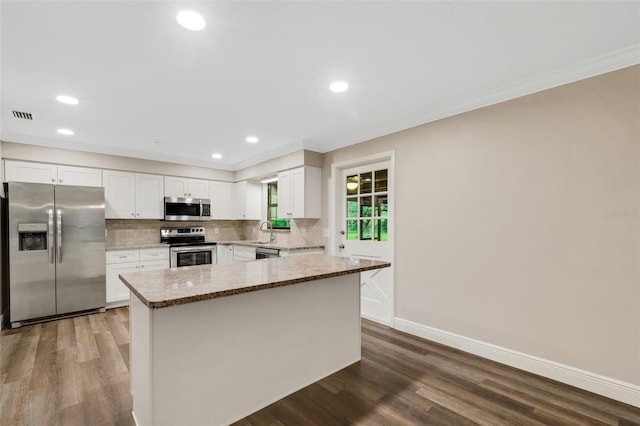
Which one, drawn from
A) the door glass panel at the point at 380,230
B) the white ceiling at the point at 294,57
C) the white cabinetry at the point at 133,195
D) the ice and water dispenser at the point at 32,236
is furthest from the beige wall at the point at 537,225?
the ice and water dispenser at the point at 32,236

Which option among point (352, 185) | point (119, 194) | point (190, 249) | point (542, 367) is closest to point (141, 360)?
point (542, 367)

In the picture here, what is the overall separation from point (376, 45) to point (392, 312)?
282cm

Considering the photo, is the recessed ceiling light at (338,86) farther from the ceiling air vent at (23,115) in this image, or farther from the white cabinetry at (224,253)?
the white cabinetry at (224,253)

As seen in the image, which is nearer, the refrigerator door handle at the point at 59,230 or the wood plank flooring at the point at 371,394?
the wood plank flooring at the point at 371,394

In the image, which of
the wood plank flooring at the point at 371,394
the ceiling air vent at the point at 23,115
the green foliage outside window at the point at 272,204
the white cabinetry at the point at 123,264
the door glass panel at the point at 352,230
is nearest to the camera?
the wood plank flooring at the point at 371,394

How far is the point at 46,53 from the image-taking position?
2.04m

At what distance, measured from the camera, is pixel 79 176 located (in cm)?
438

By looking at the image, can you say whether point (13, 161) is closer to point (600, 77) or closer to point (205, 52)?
point (205, 52)

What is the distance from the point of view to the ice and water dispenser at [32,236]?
366 centimetres

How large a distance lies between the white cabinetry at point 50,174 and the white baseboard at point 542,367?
505 centimetres

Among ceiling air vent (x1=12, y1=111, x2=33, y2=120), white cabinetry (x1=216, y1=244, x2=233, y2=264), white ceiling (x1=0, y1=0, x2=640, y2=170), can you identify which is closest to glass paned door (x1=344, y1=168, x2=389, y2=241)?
white ceiling (x1=0, y1=0, x2=640, y2=170)

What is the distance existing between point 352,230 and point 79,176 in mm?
4122

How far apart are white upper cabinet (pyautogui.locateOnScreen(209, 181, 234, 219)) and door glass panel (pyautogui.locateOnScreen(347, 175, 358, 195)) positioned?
9.56 ft

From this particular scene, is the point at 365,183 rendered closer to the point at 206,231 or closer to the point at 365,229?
the point at 365,229
